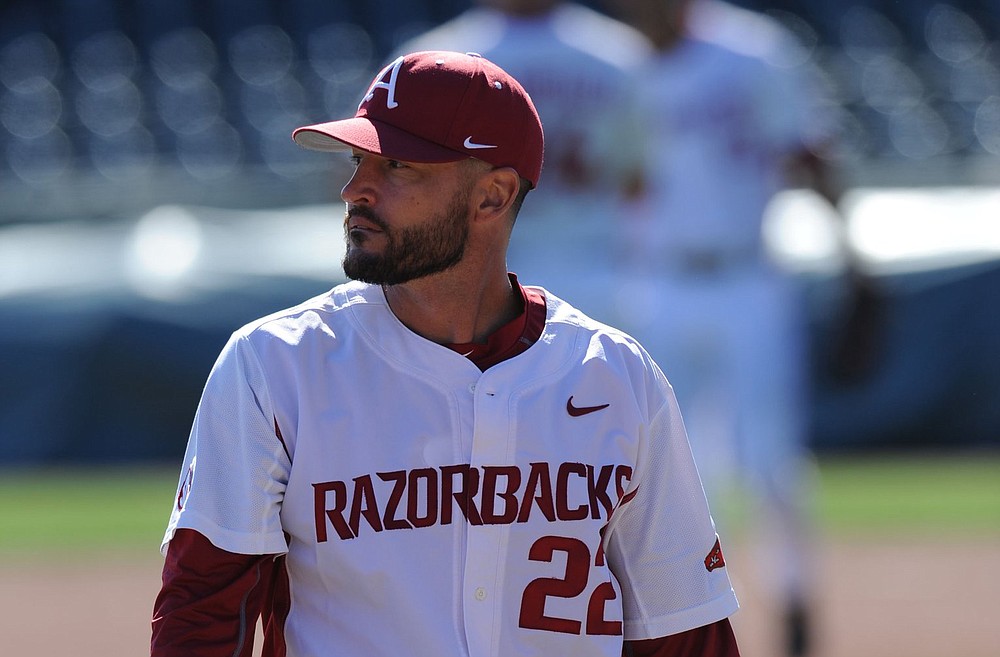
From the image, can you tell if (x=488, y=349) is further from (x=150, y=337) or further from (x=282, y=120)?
(x=282, y=120)

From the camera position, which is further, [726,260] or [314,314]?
[726,260]

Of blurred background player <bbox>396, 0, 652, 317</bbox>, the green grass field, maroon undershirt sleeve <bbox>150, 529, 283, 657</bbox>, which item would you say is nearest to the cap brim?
maroon undershirt sleeve <bbox>150, 529, 283, 657</bbox>

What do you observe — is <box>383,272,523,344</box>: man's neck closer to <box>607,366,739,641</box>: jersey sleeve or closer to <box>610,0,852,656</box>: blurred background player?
<box>607,366,739,641</box>: jersey sleeve

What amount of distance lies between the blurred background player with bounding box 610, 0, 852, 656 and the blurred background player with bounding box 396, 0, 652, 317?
0.19m

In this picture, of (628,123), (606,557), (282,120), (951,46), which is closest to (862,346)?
(628,123)

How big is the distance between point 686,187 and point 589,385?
9.48ft

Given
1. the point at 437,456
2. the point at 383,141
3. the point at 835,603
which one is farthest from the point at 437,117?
the point at 835,603

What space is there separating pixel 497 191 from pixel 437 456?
0.47 metres

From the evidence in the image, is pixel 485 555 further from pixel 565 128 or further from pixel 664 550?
pixel 565 128

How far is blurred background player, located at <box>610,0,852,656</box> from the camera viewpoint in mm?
5242

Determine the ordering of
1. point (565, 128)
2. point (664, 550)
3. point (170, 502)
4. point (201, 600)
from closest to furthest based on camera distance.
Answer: point (201, 600) < point (664, 550) < point (565, 128) < point (170, 502)

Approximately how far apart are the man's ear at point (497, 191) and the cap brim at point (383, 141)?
80 mm

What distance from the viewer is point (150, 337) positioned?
9922 millimetres

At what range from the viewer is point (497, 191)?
264cm
